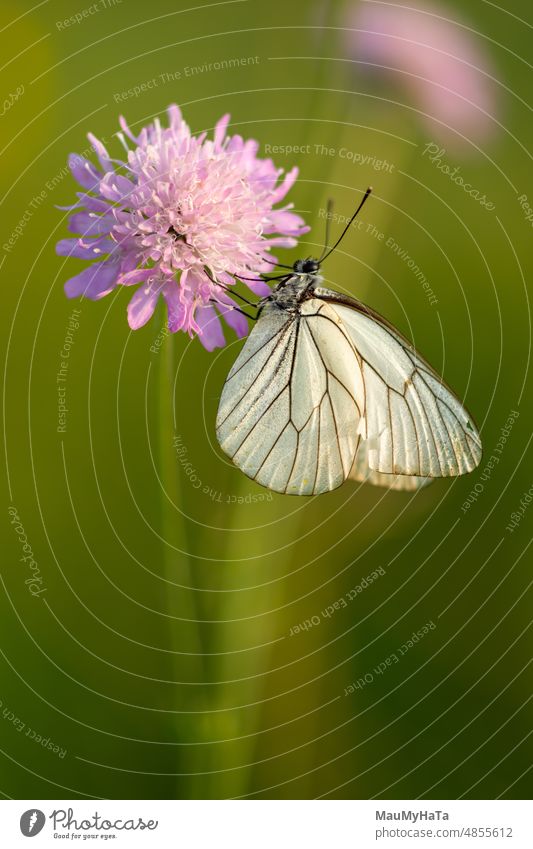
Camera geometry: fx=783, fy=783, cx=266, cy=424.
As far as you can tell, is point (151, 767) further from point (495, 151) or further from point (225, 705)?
point (495, 151)

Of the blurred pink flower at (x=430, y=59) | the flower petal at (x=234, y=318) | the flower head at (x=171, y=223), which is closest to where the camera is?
the flower head at (x=171, y=223)

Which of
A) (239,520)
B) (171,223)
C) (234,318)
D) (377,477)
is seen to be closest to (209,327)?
(234,318)

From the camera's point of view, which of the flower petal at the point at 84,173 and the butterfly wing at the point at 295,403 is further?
the butterfly wing at the point at 295,403

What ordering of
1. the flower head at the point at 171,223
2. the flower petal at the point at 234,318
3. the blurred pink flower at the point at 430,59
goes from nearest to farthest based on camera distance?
the flower head at the point at 171,223 < the flower petal at the point at 234,318 < the blurred pink flower at the point at 430,59

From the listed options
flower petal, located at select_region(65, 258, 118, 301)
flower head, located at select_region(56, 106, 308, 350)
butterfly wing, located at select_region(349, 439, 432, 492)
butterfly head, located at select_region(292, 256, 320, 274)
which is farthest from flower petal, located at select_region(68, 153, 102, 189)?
butterfly wing, located at select_region(349, 439, 432, 492)

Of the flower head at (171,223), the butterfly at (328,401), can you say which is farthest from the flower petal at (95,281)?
the butterfly at (328,401)

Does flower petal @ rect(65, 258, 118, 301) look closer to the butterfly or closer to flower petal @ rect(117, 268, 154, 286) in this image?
flower petal @ rect(117, 268, 154, 286)

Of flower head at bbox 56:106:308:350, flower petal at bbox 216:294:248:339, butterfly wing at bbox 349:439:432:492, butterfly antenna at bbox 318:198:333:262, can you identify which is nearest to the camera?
flower head at bbox 56:106:308:350

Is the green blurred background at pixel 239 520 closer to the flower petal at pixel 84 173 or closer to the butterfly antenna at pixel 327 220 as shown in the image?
the butterfly antenna at pixel 327 220
